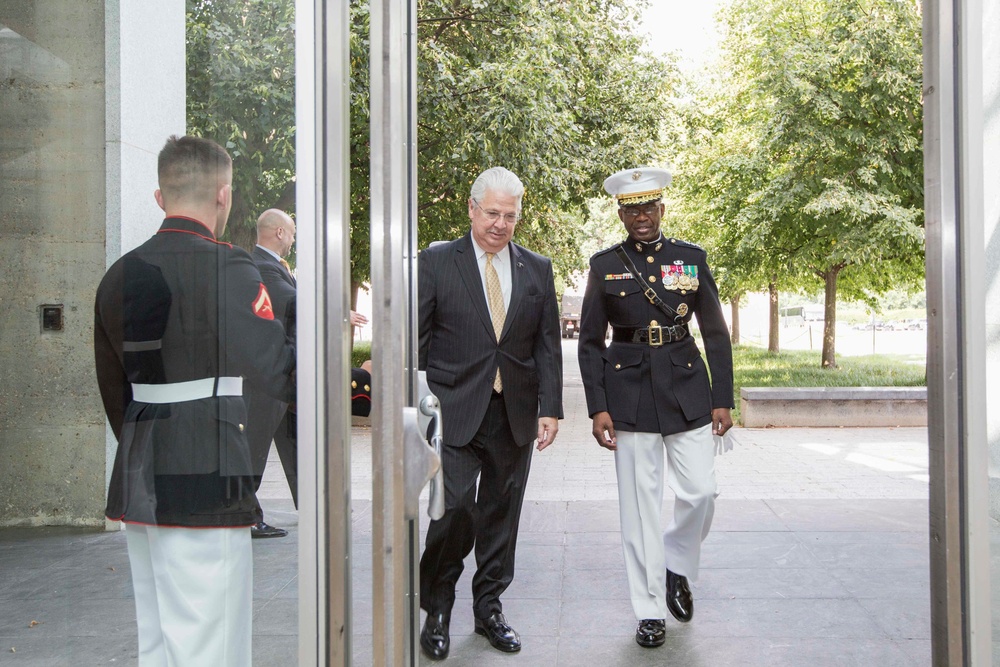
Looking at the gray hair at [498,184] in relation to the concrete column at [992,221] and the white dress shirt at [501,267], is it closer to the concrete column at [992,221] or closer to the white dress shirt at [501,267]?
the white dress shirt at [501,267]

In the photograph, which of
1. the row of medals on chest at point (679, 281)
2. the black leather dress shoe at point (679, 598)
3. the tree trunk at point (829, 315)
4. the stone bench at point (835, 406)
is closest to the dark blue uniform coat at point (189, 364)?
the row of medals on chest at point (679, 281)

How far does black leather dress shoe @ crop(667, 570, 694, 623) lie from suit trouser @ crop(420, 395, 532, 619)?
765mm

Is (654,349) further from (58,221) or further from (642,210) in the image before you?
(58,221)

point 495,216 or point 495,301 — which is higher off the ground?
point 495,216

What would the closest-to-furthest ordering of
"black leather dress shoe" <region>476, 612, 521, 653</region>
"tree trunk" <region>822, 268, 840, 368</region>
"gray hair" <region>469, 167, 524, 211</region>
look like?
"gray hair" <region>469, 167, 524, 211</region>
"black leather dress shoe" <region>476, 612, 521, 653</region>
"tree trunk" <region>822, 268, 840, 368</region>

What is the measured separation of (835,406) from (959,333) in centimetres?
991

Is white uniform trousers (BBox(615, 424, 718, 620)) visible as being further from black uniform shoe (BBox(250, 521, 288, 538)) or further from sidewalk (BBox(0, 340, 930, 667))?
black uniform shoe (BBox(250, 521, 288, 538))

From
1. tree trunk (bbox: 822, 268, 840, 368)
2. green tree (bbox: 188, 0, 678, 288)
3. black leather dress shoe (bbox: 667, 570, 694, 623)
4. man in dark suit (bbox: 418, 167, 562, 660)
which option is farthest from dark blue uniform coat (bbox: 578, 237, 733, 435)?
tree trunk (bbox: 822, 268, 840, 368)

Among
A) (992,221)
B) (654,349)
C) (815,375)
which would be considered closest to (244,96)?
(992,221)

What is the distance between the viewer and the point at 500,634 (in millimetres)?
3920

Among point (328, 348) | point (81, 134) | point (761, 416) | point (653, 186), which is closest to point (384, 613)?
point (328, 348)

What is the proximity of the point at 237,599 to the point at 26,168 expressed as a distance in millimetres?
1157

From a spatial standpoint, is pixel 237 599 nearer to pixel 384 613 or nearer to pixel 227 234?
pixel 384 613

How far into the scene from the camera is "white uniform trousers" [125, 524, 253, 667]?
76.5 inches
